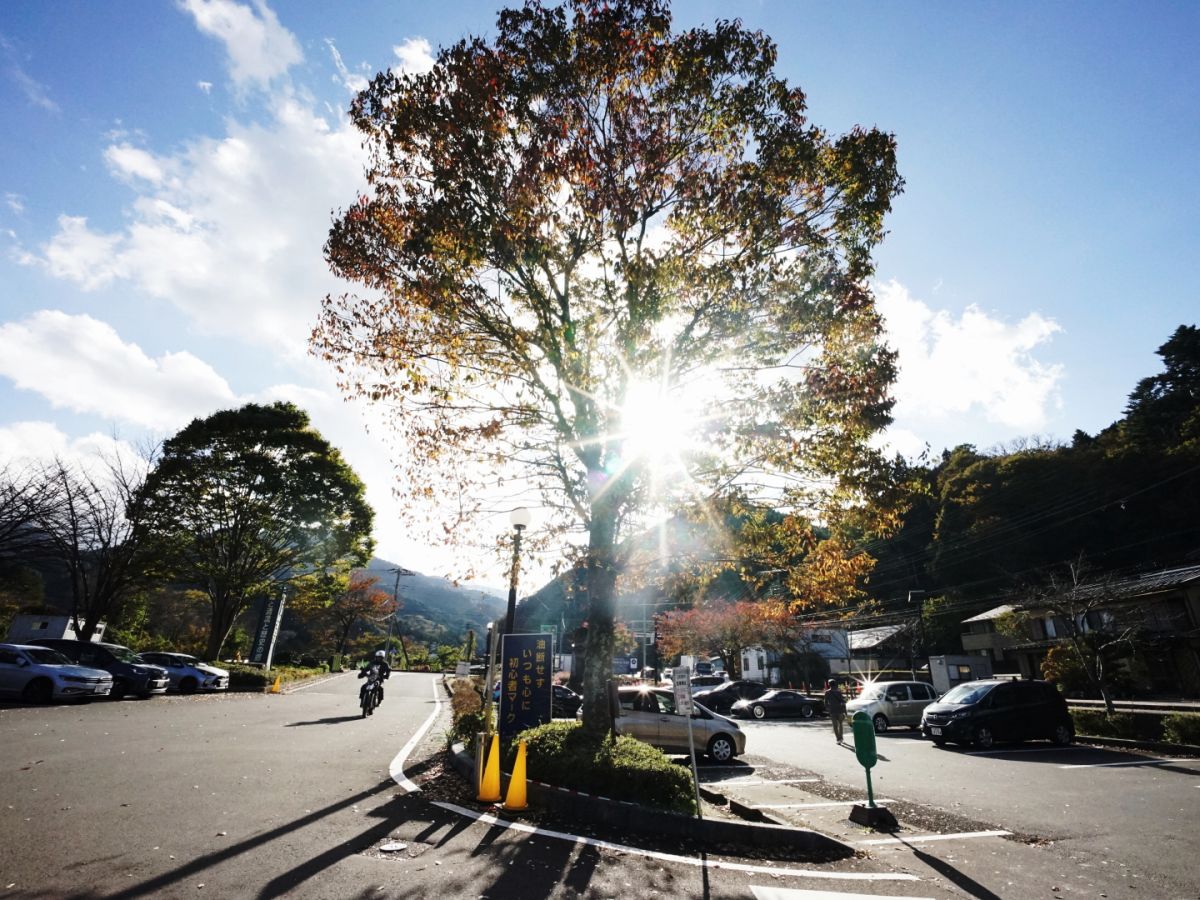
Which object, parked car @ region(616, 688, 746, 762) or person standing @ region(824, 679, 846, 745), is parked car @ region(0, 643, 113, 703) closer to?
parked car @ region(616, 688, 746, 762)

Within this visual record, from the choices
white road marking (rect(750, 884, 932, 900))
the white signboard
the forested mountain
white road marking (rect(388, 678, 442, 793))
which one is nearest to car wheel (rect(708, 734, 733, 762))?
the white signboard

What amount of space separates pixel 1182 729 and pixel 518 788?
53.5 feet

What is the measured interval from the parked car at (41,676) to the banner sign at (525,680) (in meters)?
13.0

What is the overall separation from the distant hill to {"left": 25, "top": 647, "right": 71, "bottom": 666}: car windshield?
35.6 m

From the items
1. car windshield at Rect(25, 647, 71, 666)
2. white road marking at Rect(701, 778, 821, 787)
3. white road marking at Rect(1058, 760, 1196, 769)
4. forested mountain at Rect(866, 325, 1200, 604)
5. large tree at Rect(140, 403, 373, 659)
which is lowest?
white road marking at Rect(701, 778, 821, 787)

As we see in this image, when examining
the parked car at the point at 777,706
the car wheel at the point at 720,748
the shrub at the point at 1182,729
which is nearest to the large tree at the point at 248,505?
the parked car at the point at 777,706

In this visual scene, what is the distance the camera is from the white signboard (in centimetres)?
719

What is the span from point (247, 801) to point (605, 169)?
9.65 meters

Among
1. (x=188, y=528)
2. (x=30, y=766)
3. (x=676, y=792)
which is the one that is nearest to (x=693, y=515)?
(x=676, y=792)

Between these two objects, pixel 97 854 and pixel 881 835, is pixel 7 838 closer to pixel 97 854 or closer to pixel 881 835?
pixel 97 854

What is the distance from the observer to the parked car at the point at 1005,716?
14672 mm

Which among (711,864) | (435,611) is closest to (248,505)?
(711,864)

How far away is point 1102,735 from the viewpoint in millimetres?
15250

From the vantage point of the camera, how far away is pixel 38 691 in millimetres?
14562
